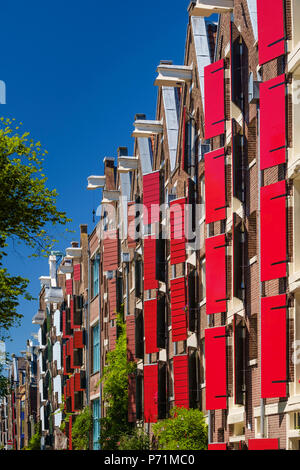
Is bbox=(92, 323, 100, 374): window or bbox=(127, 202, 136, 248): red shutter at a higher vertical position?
bbox=(127, 202, 136, 248): red shutter

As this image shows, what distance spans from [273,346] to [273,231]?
3295mm

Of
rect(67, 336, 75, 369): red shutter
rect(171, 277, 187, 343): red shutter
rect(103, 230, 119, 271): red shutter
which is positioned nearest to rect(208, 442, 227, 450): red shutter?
rect(171, 277, 187, 343): red shutter

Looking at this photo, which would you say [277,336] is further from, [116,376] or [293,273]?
[116,376]

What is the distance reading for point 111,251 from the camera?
60.1 metres

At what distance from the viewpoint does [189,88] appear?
4231 centimetres

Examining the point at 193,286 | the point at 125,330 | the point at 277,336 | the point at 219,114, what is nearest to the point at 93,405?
the point at 125,330

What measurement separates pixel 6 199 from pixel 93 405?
37.7 meters

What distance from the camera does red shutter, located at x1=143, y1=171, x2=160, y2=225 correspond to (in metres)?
47.2

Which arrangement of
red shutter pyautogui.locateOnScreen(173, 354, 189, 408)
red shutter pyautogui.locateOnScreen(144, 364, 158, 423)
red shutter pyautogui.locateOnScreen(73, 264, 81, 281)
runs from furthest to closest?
red shutter pyautogui.locateOnScreen(73, 264, 81, 281) → red shutter pyautogui.locateOnScreen(144, 364, 158, 423) → red shutter pyautogui.locateOnScreen(173, 354, 189, 408)

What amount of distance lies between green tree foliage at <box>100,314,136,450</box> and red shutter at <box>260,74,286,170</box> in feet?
85.7

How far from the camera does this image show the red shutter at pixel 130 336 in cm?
5178

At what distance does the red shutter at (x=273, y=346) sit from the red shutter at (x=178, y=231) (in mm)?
13274

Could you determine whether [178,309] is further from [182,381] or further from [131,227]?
[131,227]

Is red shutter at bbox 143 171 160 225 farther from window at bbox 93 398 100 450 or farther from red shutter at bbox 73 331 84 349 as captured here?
red shutter at bbox 73 331 84 349
